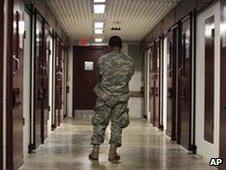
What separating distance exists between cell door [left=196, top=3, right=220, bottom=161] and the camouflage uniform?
3.84ft

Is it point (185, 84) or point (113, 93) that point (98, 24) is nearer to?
point (185, 84)

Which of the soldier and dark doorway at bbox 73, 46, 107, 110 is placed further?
dark doorway at bbox 73, 46, 107, 110

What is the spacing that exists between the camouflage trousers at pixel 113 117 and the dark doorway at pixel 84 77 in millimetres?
10336

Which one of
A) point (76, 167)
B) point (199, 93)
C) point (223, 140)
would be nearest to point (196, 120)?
point (199, 93)

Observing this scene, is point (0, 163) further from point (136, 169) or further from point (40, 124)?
point (40, 124)

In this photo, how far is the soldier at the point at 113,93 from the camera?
6.82m

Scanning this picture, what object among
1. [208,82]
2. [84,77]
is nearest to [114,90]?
[208,82]

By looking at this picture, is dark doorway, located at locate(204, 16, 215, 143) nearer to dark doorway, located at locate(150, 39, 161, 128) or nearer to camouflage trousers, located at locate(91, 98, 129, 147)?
camouflage trousers, located at locate(91, 98, 129, 147)

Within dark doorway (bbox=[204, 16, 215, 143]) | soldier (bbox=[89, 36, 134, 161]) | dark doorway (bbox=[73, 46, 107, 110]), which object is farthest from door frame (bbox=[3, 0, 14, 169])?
dark doorway (bbox=[73, 46, 107, 110])

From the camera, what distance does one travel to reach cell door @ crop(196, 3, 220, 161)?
21.2 feet

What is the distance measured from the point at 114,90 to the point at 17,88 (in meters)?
1.50

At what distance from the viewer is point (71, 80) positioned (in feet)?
56.7

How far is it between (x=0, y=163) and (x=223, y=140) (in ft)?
8.95

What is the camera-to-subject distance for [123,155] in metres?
7.41
